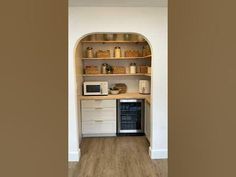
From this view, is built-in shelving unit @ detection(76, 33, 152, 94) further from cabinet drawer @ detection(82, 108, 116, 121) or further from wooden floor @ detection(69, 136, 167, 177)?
wooden floor @ detection(69, 136, 167, 177)

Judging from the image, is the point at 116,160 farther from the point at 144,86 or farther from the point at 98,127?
the point at 144,86

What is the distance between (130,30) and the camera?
13.7ft

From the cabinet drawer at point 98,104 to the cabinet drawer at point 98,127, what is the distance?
0.36 m

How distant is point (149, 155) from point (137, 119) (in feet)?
4.30

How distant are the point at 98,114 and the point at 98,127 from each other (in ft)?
0.98

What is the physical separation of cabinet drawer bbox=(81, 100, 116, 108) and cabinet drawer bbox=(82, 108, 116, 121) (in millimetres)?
66

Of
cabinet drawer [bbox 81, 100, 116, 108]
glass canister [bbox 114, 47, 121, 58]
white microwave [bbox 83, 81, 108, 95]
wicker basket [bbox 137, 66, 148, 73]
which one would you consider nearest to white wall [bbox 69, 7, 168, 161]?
cabinet drawer [bbox 81, 100, 116, 108]

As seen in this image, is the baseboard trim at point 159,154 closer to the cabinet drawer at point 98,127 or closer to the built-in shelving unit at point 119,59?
the cabinet drawer at point 98,127

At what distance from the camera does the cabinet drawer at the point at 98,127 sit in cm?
563
